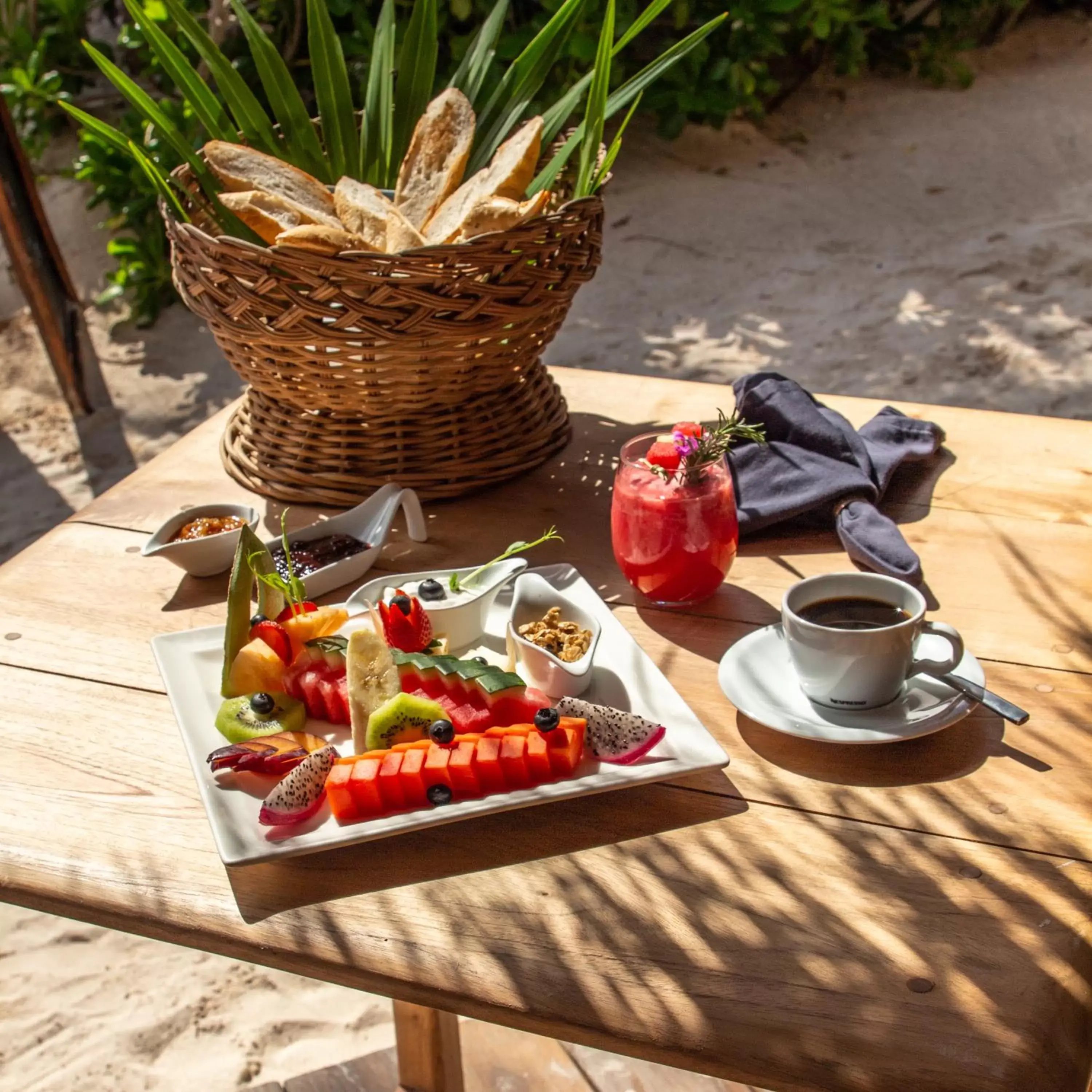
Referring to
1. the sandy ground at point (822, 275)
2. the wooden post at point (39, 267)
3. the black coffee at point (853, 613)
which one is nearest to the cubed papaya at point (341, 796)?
the black coffee at point (853, 613)

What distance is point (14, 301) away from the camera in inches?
200

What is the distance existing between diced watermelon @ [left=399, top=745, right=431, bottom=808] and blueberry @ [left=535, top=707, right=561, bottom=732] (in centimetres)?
10

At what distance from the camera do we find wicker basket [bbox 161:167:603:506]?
4.66ft

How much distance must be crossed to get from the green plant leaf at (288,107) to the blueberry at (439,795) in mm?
1141

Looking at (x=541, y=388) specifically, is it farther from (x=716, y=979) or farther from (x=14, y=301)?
(x=14, y=301)

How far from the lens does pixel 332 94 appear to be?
1.79 m

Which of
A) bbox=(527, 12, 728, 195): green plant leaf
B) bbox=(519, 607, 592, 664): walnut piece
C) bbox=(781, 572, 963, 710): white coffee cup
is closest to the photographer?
bbox=(781, 572, 963, 710): white coffee cup

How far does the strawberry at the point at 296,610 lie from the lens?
1269 mm

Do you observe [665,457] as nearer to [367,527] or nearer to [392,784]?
[367,527]

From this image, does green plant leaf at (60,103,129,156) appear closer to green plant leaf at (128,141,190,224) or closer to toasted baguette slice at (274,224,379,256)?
green plant leaf at (128,141,190,224)

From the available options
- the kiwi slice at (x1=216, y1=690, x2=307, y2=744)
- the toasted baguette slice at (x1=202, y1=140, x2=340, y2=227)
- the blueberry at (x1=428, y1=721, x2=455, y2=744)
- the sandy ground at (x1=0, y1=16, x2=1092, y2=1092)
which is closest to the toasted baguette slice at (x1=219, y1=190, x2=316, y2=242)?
the toasted baguette slice at (x1=202, y1=140, x2=340, y2=227)

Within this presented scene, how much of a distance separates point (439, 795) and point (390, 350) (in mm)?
642

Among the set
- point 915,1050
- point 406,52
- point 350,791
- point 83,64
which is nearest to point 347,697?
point 350,791

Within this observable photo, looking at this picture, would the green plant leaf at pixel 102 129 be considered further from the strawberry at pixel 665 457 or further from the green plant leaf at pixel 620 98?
the strawberry at pixel 665 457
